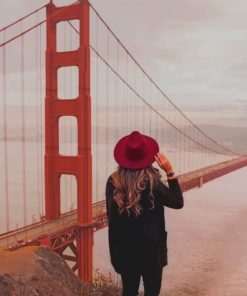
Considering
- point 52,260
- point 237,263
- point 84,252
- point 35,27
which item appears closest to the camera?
point 52,260

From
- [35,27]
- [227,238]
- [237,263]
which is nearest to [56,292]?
[35,27]

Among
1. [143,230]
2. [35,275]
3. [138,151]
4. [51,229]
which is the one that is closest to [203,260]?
[51,229]

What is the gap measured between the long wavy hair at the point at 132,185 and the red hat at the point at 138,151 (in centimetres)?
7

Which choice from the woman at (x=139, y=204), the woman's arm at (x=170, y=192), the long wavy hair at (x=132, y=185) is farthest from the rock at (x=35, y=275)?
the woman's arm at (x=170, y=192)

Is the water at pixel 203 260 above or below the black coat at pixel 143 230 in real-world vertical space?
below

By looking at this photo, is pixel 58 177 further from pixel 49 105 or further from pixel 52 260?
pixel 52 260

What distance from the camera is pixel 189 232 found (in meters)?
45.4

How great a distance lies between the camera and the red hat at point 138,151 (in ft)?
8.41

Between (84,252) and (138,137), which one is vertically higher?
(138,137)

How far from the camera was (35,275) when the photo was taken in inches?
209

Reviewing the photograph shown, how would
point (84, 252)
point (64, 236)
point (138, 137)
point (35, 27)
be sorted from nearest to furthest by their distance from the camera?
point (138, 137) < point (64, 236) < point (84, 252) < point (35, 27)

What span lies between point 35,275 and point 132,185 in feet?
10.3

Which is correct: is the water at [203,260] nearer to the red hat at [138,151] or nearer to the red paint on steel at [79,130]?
the red paint on steel at [79,130]

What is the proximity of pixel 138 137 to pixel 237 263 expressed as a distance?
1145 inches
